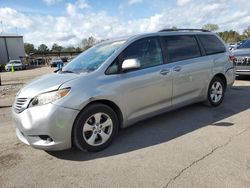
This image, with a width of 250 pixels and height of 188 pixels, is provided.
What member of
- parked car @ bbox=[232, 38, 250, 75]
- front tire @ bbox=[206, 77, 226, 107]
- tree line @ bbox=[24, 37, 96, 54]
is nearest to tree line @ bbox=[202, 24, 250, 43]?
tree line @ bbox=[24, 37, 96, 54]

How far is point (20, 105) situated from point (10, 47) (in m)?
50.3

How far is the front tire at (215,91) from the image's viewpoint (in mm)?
5340

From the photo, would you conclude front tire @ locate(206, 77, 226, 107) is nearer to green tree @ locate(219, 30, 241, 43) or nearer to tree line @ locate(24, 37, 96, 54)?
tree line @ locate(24, 37, 96, 54)

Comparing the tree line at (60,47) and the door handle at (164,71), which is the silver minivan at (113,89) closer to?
the door handle at (164,71)

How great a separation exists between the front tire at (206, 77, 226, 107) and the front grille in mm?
3855

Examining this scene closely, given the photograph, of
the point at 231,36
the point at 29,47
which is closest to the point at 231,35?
the point at 231,36

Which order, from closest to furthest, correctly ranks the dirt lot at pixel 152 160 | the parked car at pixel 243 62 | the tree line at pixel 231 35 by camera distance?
the dirt lot at pixel 152 160 < the parked car at pixel 243 62 < the tree line at pixel 231 35

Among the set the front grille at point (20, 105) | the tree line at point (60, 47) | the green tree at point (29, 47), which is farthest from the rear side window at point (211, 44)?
the green tree at point (29, 47)

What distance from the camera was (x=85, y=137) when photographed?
347cm

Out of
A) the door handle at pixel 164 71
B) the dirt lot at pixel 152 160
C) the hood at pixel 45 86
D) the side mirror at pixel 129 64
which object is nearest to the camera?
the dirt lot at pixel 152 160

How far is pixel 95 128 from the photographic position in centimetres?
354

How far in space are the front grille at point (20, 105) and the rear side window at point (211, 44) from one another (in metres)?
3.87

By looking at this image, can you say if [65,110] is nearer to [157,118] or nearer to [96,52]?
[96,52]

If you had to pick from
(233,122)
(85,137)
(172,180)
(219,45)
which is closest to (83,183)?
(85,137)
